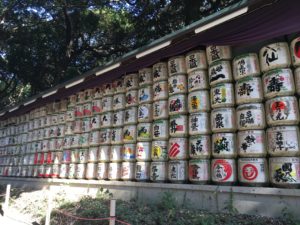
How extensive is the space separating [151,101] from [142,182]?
5.61ft

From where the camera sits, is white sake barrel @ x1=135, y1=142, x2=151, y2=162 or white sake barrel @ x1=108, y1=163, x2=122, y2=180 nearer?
white sake barrel @ x1=135, y1=142, x2=151, y2=162

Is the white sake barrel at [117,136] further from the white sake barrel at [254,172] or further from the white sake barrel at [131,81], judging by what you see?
the white sake barrel at [254,172]

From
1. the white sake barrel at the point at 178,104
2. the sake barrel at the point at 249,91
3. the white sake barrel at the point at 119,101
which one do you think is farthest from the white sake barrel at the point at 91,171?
the sake barrel at the point at 249,91

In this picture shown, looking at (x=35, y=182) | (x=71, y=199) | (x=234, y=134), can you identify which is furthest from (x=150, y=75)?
(x=35, y=182)

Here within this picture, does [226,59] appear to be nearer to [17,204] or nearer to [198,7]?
[17,204]

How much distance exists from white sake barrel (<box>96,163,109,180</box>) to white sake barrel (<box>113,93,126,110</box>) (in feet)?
4.60

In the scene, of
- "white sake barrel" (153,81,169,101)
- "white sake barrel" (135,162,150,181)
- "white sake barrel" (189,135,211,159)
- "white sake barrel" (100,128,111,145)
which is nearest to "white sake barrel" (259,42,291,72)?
"white sake barrel" (189,135,211,159)

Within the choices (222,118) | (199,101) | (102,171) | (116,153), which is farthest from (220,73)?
(102,171)

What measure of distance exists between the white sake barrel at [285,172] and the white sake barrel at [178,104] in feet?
6.50

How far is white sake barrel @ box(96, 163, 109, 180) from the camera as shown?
7707 mm

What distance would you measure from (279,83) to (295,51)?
533 mm

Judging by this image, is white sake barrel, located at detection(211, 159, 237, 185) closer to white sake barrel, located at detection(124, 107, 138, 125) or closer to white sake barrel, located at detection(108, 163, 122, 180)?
white sake barrel, located at detection(124, 107, 138, 125)

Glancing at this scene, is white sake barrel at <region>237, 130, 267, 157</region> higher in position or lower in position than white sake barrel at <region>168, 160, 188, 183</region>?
higher

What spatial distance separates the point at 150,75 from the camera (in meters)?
7.19
